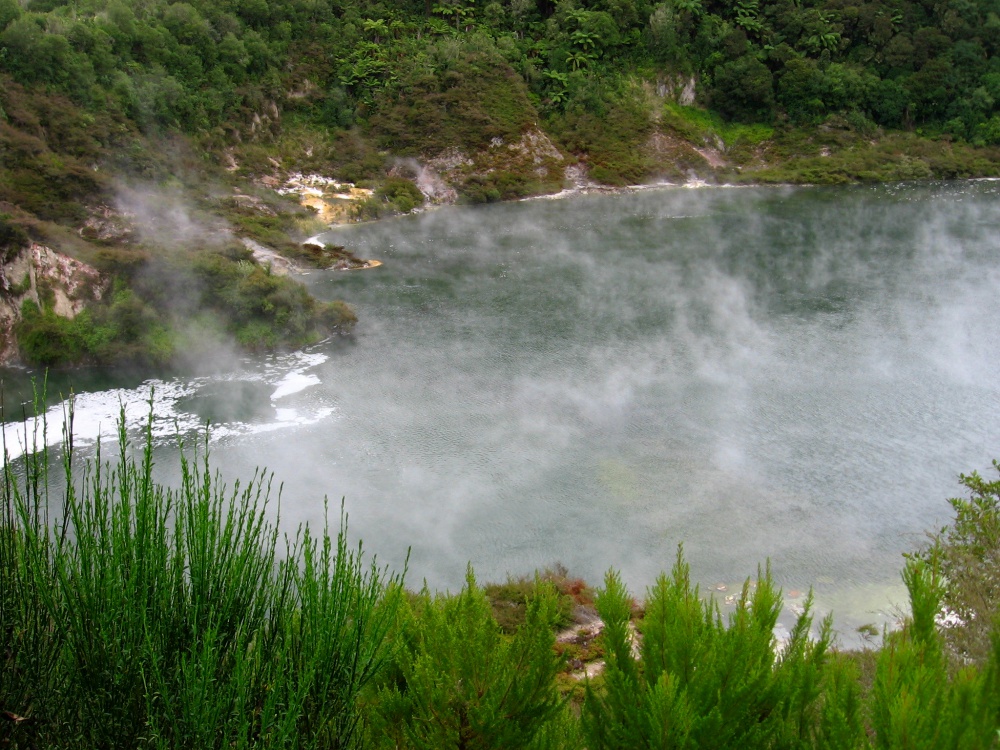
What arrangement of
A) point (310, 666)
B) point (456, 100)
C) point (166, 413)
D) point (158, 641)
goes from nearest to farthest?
point (310, 666) → point (158, 641) → point (166, 413) → point (456, 100)

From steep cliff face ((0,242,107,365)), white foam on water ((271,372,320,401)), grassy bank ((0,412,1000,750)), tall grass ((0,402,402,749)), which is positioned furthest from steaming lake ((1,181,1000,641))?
tall grass ((0,402,402,749))

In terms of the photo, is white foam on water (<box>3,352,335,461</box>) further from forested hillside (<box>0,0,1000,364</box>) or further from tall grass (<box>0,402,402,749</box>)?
tall grass (<box>0,402,402,749</box>)

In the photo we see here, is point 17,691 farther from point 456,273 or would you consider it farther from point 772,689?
point 456,273

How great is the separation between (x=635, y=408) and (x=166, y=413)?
37.5 feet

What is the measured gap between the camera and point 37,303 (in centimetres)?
2478

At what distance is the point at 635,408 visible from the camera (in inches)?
810

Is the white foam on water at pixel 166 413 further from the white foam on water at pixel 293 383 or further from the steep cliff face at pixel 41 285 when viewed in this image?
the steep cliff face at pixel 41 285

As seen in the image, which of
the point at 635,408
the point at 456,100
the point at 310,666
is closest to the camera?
the point at 310,666

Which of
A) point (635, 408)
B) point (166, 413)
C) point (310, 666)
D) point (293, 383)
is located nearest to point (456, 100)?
point (293, 383)

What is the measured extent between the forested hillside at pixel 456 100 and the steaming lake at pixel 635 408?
9.54 m

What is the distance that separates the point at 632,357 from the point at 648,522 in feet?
30.3

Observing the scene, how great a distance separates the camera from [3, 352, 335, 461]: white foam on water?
63.4 ft

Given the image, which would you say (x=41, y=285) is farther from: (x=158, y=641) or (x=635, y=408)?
(x=158, y=641)

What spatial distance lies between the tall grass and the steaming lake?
364 inches
